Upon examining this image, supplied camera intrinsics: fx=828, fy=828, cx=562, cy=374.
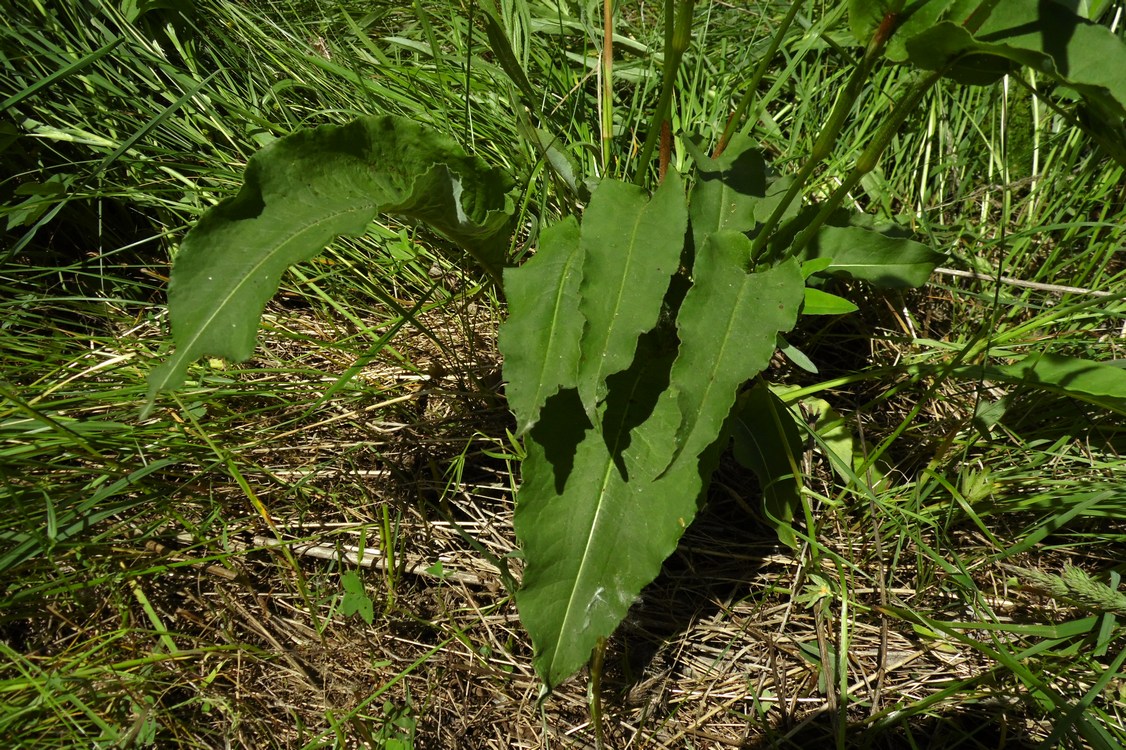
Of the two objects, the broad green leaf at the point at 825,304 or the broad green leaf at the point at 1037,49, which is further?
the broad green leaf at the point at 825,304

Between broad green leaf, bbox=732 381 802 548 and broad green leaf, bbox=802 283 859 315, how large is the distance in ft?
0.58

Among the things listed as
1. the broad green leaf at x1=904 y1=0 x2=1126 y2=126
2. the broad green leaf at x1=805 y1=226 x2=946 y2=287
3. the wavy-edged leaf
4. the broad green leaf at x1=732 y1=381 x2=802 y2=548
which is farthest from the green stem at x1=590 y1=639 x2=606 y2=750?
the broad green leaf at x1=904 y1=0 x2=1126 y2=126

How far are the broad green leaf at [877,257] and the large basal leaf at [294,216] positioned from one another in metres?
0.66

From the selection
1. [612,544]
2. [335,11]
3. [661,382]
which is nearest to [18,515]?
[612,544]

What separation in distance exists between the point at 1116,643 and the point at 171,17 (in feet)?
8.68

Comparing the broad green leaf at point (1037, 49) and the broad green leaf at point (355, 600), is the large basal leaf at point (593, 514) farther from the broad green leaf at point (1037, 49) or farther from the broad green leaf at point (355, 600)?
the broad green leaf at point (1037, 49)

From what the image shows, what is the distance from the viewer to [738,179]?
1607 mm

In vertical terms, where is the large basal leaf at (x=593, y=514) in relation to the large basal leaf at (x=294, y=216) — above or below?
below

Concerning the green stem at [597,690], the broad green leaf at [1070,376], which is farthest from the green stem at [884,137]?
the green stem at [597,690]

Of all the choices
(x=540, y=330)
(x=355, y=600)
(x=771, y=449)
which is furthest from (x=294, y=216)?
(x=771, y=449)

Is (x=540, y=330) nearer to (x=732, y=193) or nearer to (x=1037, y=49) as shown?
(x=732, y=193)

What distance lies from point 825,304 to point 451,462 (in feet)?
2.80

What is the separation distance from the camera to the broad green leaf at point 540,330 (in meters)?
1.26

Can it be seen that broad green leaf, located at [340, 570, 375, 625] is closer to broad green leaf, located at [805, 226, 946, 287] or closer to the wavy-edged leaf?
the wavy-edged leaf
